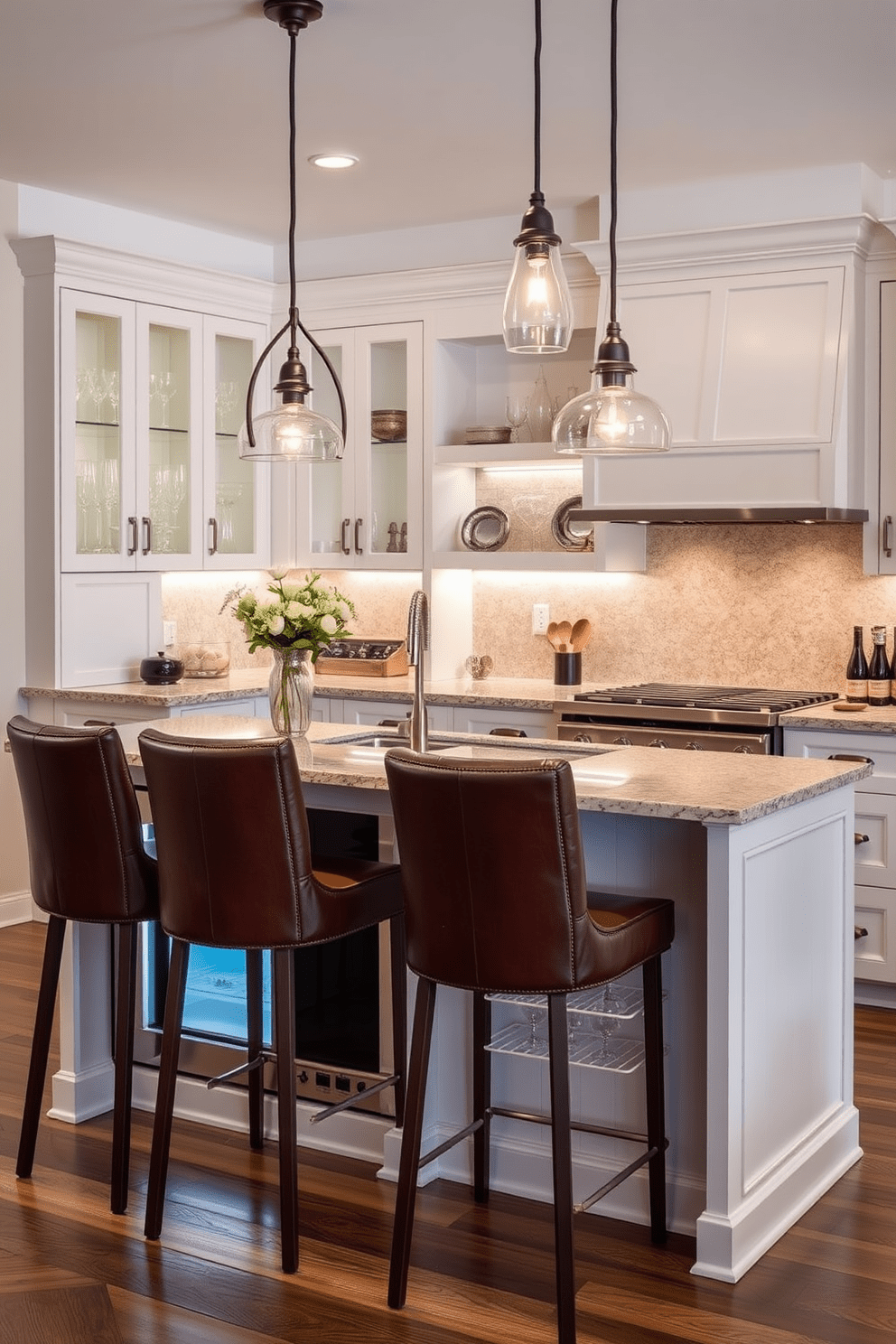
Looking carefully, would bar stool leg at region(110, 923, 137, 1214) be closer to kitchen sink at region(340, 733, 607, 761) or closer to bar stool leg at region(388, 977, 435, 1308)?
bar stool leg at region(388, 977, 435, 1308)

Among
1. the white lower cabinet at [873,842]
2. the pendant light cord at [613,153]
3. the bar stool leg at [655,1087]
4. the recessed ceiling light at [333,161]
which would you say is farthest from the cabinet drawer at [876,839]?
the recessed ceiling light at [333,161]

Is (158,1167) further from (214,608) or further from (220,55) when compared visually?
(214,608)

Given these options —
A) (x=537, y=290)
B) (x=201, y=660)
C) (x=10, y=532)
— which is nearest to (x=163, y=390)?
(x=10, y=532)

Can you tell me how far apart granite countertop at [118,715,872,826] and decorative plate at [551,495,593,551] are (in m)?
1.89

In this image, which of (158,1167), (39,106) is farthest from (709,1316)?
(39,106)

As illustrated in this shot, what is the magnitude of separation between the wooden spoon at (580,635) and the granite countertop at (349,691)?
6.1 inches

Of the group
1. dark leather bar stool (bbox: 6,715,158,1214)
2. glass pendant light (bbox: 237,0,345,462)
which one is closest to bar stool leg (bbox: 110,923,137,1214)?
dark leather bar stool (bbox: 6,715,158,1214)

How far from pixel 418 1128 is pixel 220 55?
2.83m

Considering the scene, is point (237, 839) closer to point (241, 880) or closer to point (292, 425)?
point (241, 880)

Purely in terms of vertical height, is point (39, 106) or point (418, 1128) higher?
point (39, 106)

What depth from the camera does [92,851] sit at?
3207mm

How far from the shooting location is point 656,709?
4.94 m

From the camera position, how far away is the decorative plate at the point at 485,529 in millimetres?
5988

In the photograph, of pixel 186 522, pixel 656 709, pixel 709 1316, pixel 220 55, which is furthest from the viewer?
pixel 186 522
